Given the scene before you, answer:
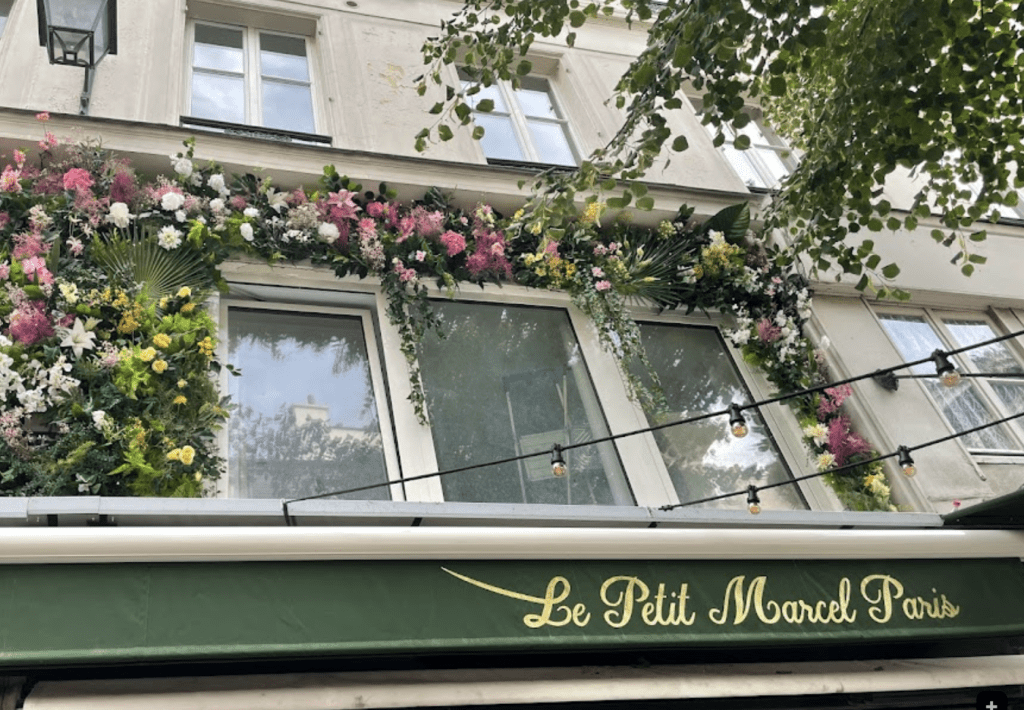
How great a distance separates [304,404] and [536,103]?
430 centimetres

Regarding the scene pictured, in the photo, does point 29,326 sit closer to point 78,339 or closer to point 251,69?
point 78,339

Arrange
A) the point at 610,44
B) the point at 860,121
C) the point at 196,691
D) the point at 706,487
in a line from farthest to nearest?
the point at 610,44 → the point at 706,487 → the point at 860,121 → the point at 196,691

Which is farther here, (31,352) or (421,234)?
(421,234)

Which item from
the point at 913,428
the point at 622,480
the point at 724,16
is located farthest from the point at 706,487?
the point at 724,16

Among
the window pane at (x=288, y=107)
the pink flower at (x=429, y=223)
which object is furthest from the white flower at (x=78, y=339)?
the window pane at (x=288, y=107)

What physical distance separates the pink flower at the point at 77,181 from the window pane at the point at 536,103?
4.02m

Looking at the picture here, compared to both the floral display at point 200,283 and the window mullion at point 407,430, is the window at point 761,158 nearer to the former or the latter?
the floral display at point 200,283

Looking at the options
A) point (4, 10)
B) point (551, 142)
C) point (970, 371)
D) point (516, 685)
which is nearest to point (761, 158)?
point (551, 142)

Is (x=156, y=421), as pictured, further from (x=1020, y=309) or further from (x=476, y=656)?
(x=1020, y=309)

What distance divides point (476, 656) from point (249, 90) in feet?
16.2

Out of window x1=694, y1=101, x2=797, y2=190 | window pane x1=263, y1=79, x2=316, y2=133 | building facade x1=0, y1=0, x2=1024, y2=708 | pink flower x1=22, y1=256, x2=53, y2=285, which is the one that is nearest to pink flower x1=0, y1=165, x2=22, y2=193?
building facade x1=0, y1=0, x2=1024, y2=708

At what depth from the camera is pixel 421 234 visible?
220 inches

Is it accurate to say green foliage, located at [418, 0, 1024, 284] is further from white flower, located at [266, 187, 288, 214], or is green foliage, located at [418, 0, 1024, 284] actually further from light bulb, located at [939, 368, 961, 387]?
light bulb, located at [939, 368, 961, 387]

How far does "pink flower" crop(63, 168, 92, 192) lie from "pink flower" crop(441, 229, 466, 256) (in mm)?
2190
